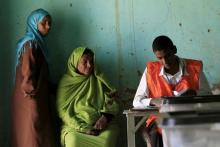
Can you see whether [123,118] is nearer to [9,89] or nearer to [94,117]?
[94,117]

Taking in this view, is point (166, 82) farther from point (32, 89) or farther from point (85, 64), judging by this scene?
point (32, 89)

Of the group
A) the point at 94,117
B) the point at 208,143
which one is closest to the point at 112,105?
the point at 94,117

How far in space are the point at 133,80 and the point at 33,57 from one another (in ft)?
3.16

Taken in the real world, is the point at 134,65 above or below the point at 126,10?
below

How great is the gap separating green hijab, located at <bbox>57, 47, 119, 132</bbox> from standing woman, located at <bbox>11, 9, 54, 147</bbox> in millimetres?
150

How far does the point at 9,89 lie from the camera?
3.58 metres

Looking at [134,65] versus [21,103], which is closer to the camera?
[21,103]

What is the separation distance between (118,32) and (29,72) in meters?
0.94

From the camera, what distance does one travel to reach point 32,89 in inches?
121

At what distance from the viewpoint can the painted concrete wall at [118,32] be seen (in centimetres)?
342

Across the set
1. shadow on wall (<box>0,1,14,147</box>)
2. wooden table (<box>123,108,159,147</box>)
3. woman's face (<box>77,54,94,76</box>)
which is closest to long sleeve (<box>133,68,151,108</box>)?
wooden table (<box>123,108,159,147</box>)

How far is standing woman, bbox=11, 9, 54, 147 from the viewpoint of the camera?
309cm

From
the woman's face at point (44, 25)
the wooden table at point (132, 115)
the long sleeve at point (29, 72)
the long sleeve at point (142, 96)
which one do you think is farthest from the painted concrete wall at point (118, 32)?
the wooden table at point (132, 115)

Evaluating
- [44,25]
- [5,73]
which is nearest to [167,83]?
[44,25]
